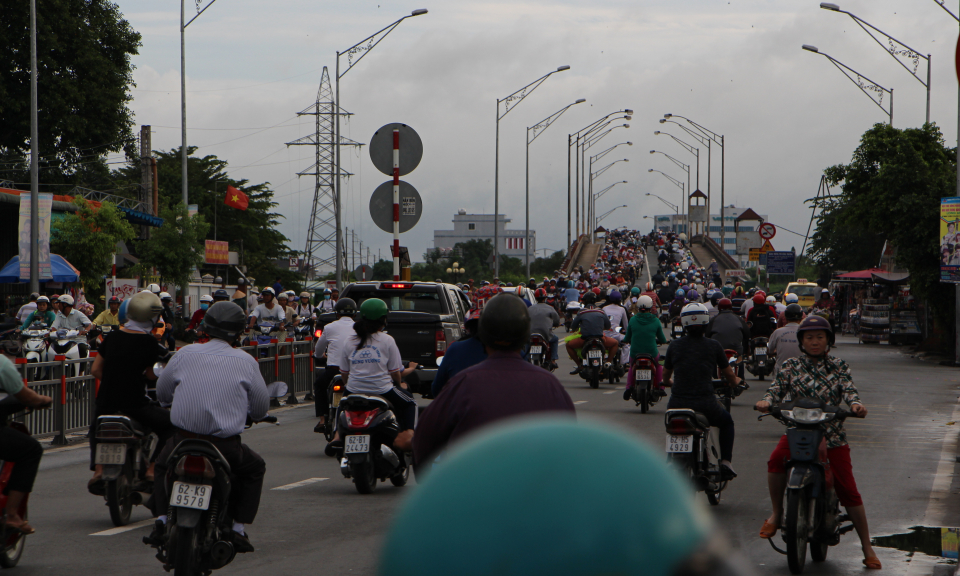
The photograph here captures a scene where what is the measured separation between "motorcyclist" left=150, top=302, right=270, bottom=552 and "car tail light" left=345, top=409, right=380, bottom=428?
9.94 ft

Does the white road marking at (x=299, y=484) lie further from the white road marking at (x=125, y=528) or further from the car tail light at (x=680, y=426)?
the car tail light at (x=680, y=426)

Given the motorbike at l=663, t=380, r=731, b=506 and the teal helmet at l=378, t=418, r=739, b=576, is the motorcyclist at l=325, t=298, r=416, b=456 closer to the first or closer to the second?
the motorbike at l=663, t=380, r=731, b=506

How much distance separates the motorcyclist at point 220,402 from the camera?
6.03 metres

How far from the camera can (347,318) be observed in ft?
40.3

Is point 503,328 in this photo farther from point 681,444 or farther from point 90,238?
point 90,238

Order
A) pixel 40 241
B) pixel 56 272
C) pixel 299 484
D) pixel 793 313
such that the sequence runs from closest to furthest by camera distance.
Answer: pixel 299 484, pixel 793 313, pixel 40 241, pixel 56 272

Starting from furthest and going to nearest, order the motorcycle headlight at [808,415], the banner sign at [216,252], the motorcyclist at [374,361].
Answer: the banner sign at [216,252] < the motorcyclist at [374,361] < the motorcycle headlight at [808,415]

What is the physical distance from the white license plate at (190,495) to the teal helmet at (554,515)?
4904mm

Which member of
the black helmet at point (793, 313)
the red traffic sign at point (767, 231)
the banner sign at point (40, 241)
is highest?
the red traffic sign at point (767, 231)

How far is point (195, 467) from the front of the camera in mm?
5871

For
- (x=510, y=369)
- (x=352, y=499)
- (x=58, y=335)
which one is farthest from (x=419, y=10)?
(x=510, y=369)

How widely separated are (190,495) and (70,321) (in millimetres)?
13919

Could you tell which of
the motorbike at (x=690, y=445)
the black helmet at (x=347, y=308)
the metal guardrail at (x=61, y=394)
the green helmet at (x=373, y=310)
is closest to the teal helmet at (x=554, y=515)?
the motorbike at (x=690, y=445)

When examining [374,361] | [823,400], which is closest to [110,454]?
[374,361]
